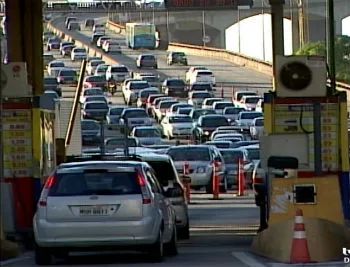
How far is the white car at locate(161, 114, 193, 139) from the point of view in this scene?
62916 mm

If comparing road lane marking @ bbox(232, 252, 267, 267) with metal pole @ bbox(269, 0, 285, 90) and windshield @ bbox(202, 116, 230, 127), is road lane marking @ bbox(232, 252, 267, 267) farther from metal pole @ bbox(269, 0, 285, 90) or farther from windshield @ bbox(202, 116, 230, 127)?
windshield @ bbox(202, 116, 230, 127)

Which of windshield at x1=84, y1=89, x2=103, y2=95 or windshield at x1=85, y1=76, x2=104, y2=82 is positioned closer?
windshield at x1=84, y1=89, x2=103, y2=95

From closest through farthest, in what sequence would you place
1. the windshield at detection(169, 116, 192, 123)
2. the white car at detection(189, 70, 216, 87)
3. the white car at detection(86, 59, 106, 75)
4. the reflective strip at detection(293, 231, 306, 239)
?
1. the reflective strip at detection(293, 231, 306, 239)
2. the windshield at detection(169, 116, 192, 123)
3. the white car at detection(189, 70, 216, 87)
4. the white car at detection(86, 59, 106, 75)

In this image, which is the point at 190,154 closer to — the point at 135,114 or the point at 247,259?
the point at 247,259

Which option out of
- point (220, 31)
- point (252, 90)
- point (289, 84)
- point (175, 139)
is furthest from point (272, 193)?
point (220, 31)

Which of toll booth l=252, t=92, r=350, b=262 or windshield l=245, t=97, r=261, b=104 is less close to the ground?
windshield l=245, t=97, r=261, b=104

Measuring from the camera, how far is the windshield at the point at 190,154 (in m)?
41.1

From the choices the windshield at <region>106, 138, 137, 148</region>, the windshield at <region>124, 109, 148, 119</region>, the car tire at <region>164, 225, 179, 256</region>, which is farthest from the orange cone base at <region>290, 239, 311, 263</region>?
the windshield at <region>124, 109, 148, 119</region>

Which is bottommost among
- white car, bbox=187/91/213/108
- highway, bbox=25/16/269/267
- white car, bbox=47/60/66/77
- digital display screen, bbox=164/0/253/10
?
highway, bbox=25/16/269/267

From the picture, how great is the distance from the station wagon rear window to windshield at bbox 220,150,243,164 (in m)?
25.7

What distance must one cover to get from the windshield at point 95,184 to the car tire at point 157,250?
0.75m

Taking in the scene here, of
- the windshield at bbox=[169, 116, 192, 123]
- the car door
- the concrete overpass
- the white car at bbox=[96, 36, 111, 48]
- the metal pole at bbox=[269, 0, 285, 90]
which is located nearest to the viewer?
the car door

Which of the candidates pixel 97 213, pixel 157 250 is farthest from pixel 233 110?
pixel 97 213

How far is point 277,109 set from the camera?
23.1 metres
